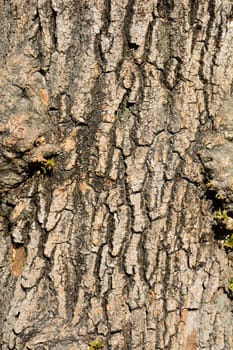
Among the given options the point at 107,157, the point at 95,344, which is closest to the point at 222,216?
the point at 107,157

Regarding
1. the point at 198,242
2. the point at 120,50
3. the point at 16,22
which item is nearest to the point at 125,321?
the point at 198,242

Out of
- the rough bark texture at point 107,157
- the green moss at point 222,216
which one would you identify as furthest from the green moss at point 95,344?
the green moss at point 222,216

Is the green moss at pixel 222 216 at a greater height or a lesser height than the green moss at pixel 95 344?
greater

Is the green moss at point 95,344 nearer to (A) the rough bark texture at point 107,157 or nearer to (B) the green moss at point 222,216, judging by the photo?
(A) the rough bark texture at point 107,157

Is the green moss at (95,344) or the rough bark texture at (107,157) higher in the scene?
the rough bark texture at (107,157)

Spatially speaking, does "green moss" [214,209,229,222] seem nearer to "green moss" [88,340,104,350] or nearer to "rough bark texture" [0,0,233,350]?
"rough bark texture" [0,0,233,350]

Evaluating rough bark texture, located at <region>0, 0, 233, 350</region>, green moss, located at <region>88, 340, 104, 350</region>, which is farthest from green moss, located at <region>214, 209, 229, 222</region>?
green moss, located at <region>88, 340, 104, 350</region>

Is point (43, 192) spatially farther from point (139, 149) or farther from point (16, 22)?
point (16, 22)

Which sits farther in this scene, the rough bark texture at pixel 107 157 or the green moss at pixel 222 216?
the green moss at pixel 222 216
